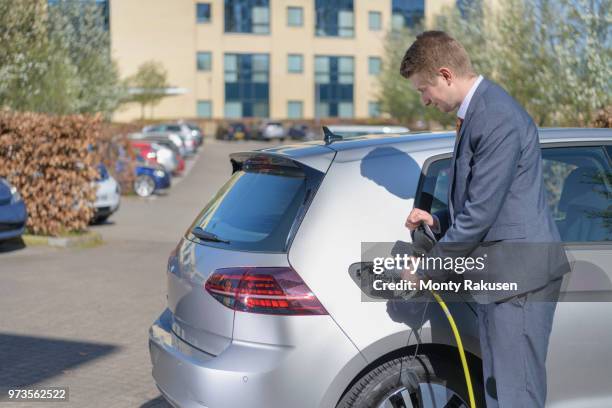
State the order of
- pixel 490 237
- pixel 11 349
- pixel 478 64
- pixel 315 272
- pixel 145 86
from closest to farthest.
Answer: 1. pixel 490 237
2. pixel 315 272
3. pixel 11 349
4. pixel 478 64
5. pixel 145 86

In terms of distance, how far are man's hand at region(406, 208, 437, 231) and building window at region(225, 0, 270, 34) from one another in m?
78.3

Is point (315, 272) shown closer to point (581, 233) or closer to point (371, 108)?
point (581, 233)

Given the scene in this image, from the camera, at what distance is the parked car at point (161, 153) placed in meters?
27.2

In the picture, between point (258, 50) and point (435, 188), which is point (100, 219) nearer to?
point (435, 188)

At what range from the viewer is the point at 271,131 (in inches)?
2736

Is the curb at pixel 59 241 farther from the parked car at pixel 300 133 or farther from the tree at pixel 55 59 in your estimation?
the parked car at pixel 300 133

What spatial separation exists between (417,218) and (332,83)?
80.7 meters

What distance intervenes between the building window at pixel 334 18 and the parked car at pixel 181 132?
2897 cm

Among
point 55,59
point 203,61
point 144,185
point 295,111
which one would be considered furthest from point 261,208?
point 295,111

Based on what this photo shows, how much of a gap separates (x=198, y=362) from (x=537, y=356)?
143 centimetres

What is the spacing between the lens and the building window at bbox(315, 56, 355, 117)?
82938 mm

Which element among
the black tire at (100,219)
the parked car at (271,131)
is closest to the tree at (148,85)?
the parked car at (271,131)

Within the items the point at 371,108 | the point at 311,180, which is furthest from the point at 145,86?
the point at 311,180

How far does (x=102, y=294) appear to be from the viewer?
991cm
